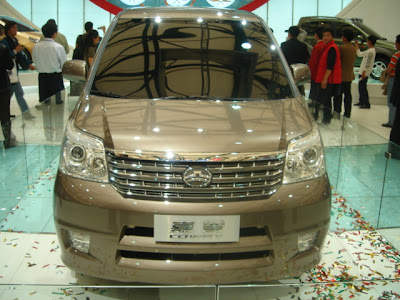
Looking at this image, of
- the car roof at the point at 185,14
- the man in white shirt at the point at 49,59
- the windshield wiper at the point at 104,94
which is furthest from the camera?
the man in white shirt at the point at 49,59

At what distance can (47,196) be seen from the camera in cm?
375

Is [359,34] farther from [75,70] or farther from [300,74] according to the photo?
[75,70]

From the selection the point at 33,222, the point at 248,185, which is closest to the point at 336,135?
the point at 248,185

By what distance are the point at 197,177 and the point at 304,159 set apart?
56cm

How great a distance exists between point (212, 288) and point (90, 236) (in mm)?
643

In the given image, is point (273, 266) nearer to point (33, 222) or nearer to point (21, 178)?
point (33, 222)

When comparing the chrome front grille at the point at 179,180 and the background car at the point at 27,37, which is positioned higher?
the chrome front grille at the point at 179,180

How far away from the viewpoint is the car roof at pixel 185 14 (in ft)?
10.8

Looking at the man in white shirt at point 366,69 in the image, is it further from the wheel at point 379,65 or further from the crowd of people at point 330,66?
the wheel at point 379,65

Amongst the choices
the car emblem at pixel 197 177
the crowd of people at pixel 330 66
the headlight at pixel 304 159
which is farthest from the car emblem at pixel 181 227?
the crowd of people at pixel 330 66

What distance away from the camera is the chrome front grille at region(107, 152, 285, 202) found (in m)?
2.06

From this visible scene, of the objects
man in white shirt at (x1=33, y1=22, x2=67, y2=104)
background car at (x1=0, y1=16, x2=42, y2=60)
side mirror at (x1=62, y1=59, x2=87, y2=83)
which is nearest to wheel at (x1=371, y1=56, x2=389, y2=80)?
man in white shirt at (x1=33, y1=22, x2=67, y2=104)

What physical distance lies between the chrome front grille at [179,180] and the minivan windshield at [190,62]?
0.68m

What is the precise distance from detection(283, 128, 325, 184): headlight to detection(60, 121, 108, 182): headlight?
85 cm
